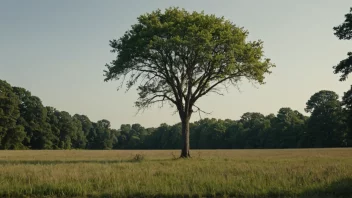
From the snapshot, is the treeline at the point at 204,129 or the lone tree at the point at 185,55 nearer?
the lone tree at the point at 185,55

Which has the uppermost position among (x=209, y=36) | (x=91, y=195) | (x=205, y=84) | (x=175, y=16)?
(x=175, y=16)

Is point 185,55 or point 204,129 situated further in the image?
point 204,129

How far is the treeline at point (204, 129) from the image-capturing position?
89875 mm

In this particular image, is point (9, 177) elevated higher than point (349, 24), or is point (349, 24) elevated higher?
point (349, 24)

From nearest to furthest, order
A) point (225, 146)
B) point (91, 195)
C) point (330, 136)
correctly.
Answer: point (91, 195) → point (330, 136) → point (225, 146)

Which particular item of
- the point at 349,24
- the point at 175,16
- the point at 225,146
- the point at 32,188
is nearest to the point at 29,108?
the point at 225,146

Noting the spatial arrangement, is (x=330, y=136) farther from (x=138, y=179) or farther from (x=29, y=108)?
(x=138, y=179)

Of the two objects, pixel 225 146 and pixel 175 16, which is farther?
pixel 225 146

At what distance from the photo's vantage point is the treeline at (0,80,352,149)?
8988 cm

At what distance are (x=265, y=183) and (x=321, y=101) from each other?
3707 inches

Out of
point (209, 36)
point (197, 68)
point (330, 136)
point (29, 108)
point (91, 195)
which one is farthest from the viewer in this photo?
point (29, 108)

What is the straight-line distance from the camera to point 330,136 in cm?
9375

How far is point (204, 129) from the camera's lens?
14612 cm

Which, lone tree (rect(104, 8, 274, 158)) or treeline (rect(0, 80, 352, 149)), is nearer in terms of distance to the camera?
lone tree (rect(104, 8, 274, 158))
